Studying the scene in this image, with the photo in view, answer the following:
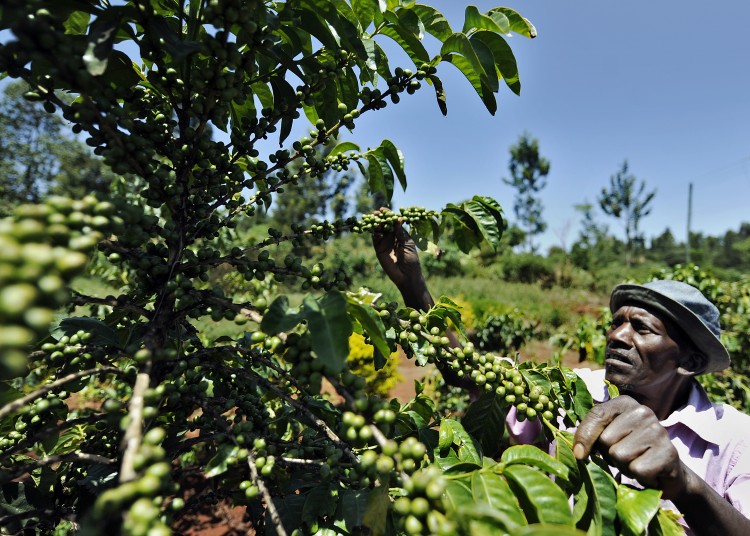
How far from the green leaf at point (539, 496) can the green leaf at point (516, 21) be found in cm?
137

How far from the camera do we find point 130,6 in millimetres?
1003

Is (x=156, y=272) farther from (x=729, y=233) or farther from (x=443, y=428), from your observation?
(x=729, y=233)

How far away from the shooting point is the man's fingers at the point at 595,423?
1189 millimetres

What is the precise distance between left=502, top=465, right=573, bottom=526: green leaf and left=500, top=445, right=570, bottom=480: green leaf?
0.13 feet

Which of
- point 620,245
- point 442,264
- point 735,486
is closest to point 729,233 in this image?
point 620,245

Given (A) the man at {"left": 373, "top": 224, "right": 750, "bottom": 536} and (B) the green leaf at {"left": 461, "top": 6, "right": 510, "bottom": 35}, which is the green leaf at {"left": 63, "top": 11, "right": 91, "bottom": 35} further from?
(A) the man at {"left": 373, "top": 224, "right": 750, "bottom": 536}

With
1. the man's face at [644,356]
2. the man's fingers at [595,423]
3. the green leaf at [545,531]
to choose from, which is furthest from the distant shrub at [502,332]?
the green leaf at [545,531]

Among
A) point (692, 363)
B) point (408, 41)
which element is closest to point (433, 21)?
→ point (408, 41)

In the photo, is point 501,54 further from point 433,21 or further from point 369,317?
point 369,317

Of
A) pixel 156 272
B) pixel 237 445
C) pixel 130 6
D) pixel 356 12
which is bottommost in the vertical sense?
pixel 237 445

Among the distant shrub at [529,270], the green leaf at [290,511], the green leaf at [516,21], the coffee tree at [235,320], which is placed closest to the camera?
the coffee tree at [235,320]

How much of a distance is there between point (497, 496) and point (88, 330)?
1206mm

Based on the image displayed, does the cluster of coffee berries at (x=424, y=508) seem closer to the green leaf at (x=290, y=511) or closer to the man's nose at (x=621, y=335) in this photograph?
the green leaf at (x=290, y=511)

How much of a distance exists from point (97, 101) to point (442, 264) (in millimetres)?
25368
